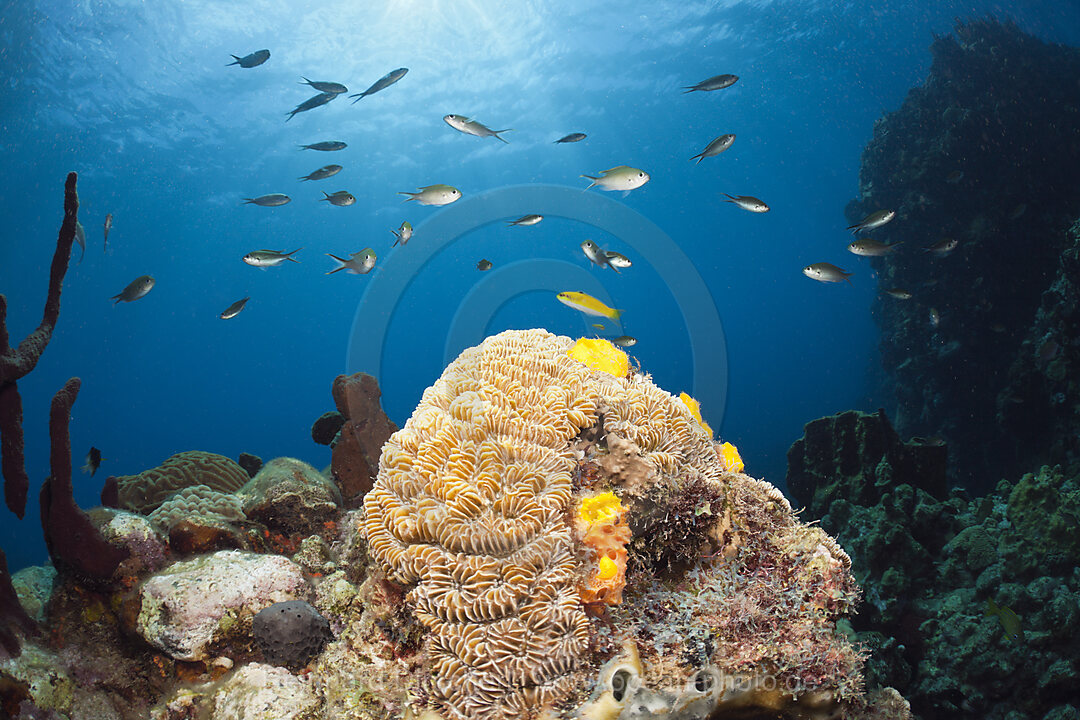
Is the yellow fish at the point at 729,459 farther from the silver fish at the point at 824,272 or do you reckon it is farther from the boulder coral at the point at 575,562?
the silver fish at the point at 824,272

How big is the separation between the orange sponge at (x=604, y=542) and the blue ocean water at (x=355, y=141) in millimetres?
7891

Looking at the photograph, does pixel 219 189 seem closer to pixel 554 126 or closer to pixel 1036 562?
pixel 554 126

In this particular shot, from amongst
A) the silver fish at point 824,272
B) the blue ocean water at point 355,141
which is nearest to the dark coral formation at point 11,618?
the blue ocean water at point 355,141

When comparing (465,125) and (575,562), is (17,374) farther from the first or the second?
(465,125)

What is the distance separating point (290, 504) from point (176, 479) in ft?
8.87

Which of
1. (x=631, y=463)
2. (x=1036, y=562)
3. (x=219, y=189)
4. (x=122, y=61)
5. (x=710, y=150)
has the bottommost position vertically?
(x=1036, y=562)

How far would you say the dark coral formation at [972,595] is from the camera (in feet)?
17.9

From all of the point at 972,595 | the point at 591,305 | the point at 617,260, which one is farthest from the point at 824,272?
the point at 972,595

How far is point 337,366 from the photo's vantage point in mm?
96125

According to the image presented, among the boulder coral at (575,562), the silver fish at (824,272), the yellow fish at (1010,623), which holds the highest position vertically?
the silver fish at (824,272)

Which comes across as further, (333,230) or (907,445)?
(333,230)

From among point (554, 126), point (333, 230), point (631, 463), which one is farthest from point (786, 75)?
point (333, 230)

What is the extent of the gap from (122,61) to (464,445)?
30543mm

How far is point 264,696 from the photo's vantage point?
9.12 ft
